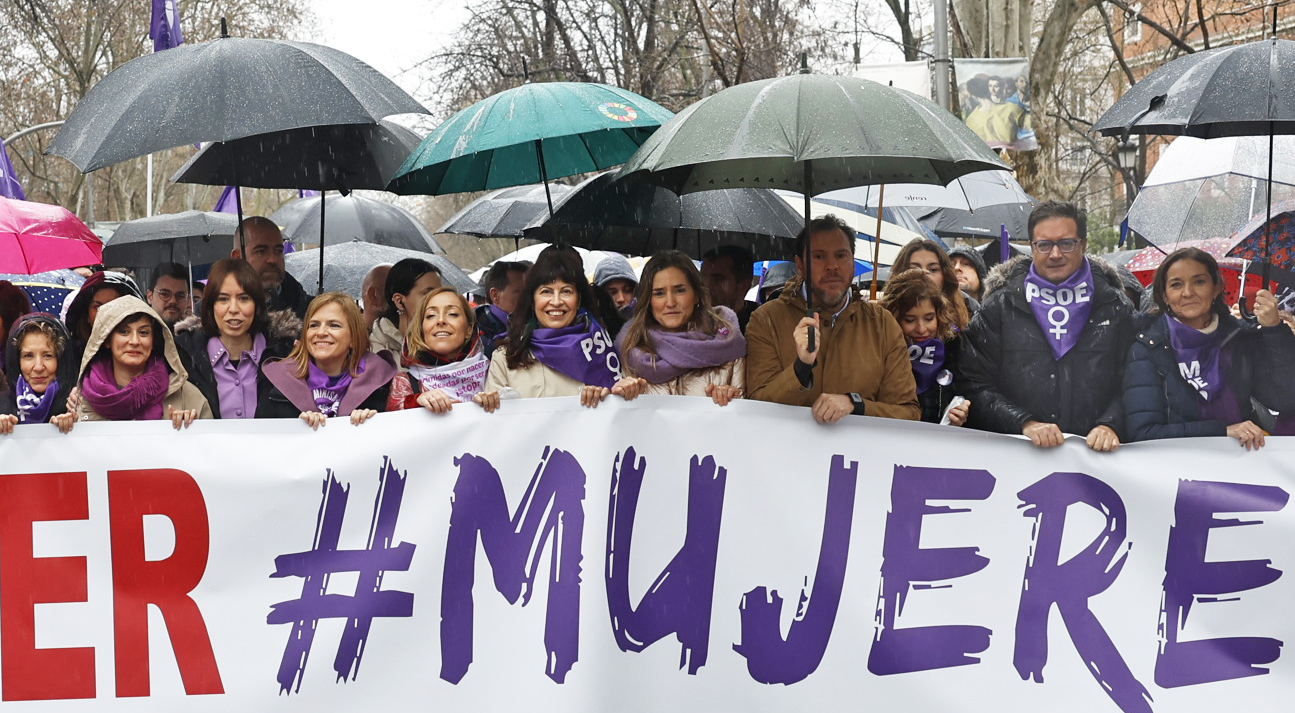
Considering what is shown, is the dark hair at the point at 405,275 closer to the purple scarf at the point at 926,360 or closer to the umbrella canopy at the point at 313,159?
the umbrella canopy at the point at 313,159

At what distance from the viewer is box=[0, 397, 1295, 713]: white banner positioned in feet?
13.6

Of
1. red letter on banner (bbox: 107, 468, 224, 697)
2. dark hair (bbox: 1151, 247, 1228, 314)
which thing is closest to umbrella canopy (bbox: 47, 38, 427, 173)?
red letter on banner (bbox: 107, 468, 224, 697)

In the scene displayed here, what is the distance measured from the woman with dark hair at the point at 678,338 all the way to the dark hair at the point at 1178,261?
138 centimetres

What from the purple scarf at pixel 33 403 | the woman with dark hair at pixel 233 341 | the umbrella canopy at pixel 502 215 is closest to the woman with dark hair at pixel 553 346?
the woman with dark hair at pixel 233 341

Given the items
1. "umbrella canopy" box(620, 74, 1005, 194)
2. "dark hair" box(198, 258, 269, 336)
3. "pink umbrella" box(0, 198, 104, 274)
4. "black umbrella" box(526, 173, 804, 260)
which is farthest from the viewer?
"pink umbrella" box(0, 198, 104, 274)

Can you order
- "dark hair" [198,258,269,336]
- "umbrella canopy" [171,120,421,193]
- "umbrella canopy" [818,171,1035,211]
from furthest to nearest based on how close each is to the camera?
"umbrella canopy" [818,171,1035,211]
"umbrella canopy" [171,120,421,193]
"dark hair" [198,258,269,336]

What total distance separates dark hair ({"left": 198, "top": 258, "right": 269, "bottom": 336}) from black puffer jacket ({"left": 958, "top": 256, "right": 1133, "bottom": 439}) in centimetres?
254

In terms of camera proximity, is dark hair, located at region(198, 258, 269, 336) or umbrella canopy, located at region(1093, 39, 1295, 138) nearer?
umbrella canopy, located at region(1093, 39, 1295, 138)

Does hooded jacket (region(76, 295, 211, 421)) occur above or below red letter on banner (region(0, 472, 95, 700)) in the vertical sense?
above

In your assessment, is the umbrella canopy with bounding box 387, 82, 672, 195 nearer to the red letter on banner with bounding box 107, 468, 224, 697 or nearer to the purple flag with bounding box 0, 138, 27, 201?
the red letter on banner with bounding box 107, 468, 224, 697

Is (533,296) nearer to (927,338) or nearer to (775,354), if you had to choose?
(775,354)

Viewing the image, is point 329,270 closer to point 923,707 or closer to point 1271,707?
point 923,707

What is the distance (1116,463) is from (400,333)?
300cm

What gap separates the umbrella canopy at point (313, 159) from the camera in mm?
5836
